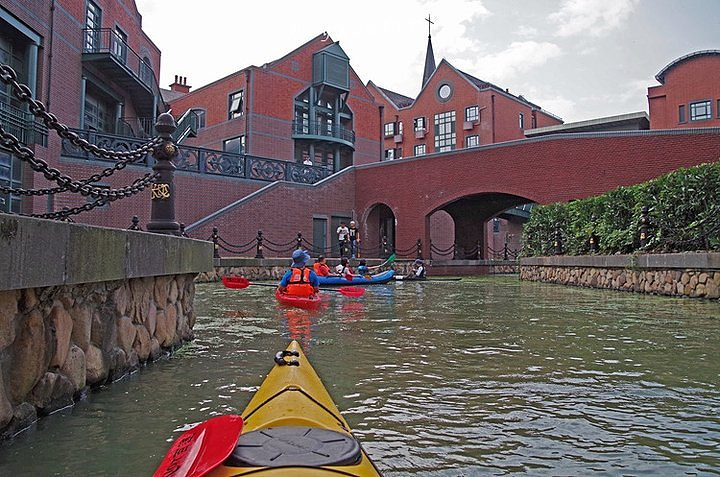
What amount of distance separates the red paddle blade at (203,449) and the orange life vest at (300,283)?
29.0 feet

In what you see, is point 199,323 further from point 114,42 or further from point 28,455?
point 114,42

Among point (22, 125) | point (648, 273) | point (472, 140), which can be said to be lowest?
point (648, 273)

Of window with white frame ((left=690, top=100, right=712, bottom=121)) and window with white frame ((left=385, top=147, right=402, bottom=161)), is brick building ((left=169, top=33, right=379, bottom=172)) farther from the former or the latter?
window with white frame ((left=690, top=100, right=712, bottom=121))

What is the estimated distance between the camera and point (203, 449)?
1736 mm

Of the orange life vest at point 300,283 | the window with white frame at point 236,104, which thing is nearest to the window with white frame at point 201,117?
the window with white frame at point 236,104

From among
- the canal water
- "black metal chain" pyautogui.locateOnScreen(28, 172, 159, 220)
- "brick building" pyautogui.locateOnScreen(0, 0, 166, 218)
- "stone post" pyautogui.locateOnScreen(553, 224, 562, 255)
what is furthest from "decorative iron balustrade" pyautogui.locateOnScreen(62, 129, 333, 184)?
"black metal chain" pyautogui.locateOnScreen(28, 172, 159, 220)

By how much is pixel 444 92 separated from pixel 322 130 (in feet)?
60.9

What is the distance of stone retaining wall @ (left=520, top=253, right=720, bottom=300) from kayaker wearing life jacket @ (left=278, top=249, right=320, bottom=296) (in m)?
7.45

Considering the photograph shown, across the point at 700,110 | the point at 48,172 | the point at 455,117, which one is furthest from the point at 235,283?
the point at 455,117

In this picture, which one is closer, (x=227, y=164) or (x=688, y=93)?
(x=227, y=164)

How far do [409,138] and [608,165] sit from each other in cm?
3194

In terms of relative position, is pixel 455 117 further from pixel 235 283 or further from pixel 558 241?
pixel 235 283

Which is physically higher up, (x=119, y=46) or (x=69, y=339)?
(x=119, y=46)

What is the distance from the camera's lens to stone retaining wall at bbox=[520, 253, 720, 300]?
1095cm
